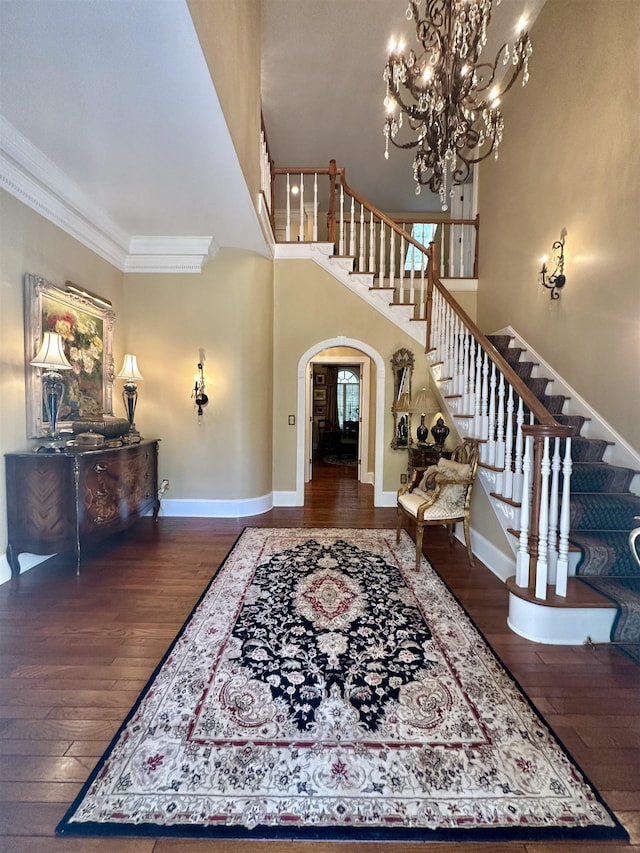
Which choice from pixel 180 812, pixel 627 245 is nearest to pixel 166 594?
pixel 180 812

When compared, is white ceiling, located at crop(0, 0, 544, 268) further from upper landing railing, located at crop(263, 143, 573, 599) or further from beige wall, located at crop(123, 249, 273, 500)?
upper landing railing, located at crop(263, 143, 573, 599)

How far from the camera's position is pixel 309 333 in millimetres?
4938

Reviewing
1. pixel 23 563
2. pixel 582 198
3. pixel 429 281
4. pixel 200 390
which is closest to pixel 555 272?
pixel 582 198

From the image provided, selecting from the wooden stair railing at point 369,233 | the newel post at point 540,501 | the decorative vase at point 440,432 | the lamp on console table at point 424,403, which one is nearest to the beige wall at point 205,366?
the wooden stair railing at point 369,233

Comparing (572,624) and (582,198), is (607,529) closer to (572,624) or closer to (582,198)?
(572,624)

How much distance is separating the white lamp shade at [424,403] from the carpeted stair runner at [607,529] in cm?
145

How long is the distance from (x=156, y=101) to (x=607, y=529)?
4.18m

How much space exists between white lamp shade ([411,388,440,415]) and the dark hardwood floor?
1648mm

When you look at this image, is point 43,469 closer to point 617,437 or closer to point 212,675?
point 212,675

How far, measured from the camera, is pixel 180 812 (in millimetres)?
1238

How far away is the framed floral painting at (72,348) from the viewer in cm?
294

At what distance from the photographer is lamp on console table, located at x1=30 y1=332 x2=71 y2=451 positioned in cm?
288

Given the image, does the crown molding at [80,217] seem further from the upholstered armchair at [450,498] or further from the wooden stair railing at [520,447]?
the upholstered armchair at [450,498]

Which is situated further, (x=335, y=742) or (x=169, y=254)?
(x=169, y=254)
